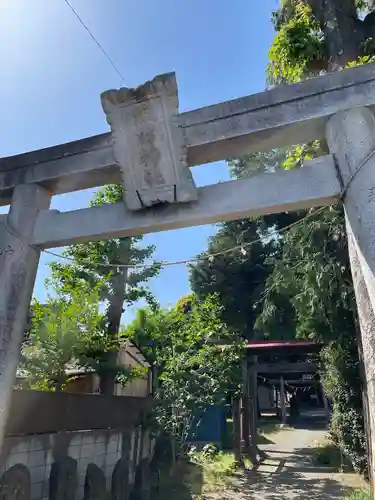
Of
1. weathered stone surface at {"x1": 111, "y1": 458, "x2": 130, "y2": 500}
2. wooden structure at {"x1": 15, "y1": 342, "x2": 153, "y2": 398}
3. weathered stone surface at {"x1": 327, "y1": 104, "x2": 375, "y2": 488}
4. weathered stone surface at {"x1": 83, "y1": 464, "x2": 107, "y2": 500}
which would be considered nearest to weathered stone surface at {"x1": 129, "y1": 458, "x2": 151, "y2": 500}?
weathered stone surface at {"x1": 111, "y1": 458, "x2": 130, "y2": 500}

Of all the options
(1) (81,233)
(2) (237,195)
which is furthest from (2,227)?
(2) (237,195)

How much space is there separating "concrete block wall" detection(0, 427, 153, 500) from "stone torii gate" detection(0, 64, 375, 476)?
7.02 feet

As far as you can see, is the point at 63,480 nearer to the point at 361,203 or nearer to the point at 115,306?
the point at 361,203

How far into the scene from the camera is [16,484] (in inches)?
208

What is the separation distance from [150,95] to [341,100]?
1.68 meters

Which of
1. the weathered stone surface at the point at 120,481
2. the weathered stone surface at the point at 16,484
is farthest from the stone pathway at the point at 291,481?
the weathered stone surface at the point at 16,484

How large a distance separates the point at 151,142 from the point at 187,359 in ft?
21.4

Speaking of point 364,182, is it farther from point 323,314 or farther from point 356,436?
point 356,436

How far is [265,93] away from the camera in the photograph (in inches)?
153

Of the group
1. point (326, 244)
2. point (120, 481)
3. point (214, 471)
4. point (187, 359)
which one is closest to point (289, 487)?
point (214, 471)

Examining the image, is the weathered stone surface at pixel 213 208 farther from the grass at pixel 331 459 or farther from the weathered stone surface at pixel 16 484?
the grass at pixel 331 459

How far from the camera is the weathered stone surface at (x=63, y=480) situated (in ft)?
19.4

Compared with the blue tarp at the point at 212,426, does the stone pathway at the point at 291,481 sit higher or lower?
lower

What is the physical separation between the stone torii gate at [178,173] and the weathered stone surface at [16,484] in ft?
6.31
